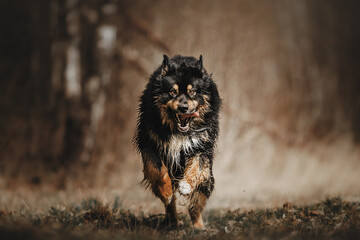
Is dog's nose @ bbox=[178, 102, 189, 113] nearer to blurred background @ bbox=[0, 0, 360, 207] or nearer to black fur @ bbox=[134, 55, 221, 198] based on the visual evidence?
black fur @ bbox=[134, 55, 221, 198]

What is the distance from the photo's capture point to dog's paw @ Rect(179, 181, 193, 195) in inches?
147

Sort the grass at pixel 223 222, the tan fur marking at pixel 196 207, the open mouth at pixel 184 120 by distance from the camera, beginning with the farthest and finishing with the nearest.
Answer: the tan fur marking at pixel 196 207
the open mouth at pixel 184 120
the grass at pixel 223 222

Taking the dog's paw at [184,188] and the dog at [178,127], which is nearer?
the dog's paw at [184,188]

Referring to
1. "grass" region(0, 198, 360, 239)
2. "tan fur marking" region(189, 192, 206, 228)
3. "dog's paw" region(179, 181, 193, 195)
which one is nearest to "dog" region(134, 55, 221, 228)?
"dog's paw" region(179, 181, 193, 195)

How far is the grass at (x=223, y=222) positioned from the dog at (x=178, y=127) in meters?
0.57

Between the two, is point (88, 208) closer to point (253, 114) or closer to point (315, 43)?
point (253, 114)

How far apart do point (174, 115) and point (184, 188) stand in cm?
84

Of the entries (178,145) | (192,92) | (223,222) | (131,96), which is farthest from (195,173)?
(131,96)

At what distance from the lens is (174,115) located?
3.88 m

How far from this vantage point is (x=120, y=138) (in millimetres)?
9141

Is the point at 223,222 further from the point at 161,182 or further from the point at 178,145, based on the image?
the point at 178,145

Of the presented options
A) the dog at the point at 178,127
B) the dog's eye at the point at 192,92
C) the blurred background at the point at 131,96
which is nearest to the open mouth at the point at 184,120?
the dog at the point at 178,127

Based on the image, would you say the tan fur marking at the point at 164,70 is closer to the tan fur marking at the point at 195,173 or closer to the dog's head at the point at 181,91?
the dog's head at the point at 181,91

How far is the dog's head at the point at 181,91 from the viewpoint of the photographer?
3.80 meters
